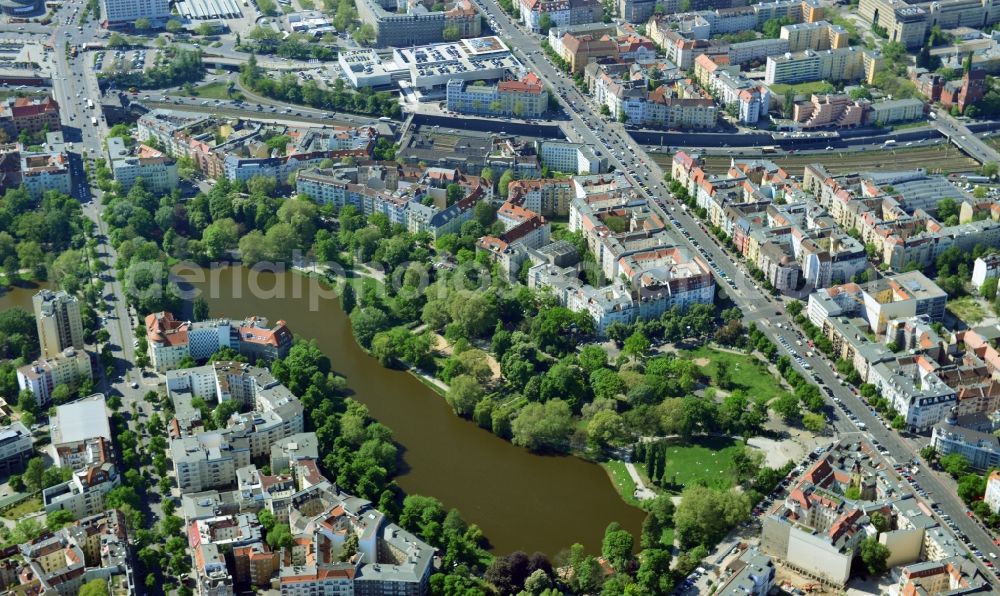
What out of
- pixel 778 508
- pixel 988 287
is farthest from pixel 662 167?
pixel 778 508

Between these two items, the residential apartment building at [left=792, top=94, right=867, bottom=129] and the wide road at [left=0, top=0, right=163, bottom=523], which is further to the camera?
the residential apartment building at [left=792, top=94, right=867, bottom=129]

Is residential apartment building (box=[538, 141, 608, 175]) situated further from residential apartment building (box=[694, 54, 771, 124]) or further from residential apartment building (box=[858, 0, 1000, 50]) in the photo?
residential apartment building (box=[858, 0, 1000, 50])

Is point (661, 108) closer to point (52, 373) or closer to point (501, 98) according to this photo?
point (501, 98)

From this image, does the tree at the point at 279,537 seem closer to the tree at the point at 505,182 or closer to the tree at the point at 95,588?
the tree at the point at 95,588

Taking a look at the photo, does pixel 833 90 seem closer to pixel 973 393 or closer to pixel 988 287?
pixel 988 287

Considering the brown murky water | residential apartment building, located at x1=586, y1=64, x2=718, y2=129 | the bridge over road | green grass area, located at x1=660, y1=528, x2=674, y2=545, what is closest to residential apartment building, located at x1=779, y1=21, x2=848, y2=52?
the bridge over road

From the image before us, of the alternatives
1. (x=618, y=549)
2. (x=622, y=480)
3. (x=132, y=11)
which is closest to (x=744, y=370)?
(x=622, y=480)
